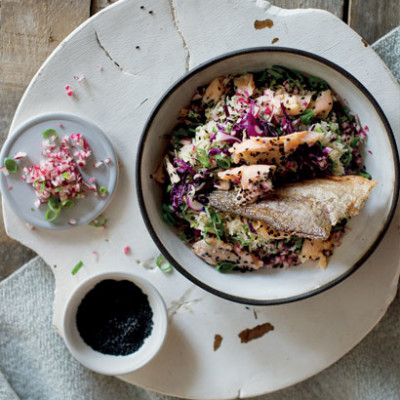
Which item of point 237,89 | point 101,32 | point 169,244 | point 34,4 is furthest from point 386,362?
point 34,4

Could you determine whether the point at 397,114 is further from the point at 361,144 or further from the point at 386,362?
the point at 386,362

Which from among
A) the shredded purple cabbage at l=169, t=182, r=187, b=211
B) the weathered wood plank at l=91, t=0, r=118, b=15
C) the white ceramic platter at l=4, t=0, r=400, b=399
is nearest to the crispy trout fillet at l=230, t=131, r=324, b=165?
the shredded purple cabbage at l=169, t=182, r=187, b=211

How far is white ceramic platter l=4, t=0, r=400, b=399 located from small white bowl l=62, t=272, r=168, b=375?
6cm

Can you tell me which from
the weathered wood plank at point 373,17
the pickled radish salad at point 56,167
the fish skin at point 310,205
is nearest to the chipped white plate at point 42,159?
the pickled radish salad at point 56,167

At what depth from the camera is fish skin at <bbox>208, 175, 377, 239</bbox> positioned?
1.70 m

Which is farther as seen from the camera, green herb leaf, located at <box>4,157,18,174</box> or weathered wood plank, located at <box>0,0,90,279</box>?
weathered wood plank, located at <box>0,0,90,279</box>

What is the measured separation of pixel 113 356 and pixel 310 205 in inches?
39.7

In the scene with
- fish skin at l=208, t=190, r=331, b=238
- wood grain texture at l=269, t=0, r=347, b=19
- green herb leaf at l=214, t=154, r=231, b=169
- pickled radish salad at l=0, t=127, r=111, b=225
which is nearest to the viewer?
fish skin at l=208, t=190, r=331, b=238

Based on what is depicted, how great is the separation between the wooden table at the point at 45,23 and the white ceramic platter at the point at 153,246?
1.03ft

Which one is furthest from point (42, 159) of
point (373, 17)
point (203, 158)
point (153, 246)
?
point (373, 17)

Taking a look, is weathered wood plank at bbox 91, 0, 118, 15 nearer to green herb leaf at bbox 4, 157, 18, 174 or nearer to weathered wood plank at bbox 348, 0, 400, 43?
green herb leaf at bbox 4, 157, 18, 174

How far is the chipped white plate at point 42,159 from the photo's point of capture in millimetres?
2033

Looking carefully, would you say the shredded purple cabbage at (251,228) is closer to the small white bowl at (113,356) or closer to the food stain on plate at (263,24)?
the small white bowl at (113,356)

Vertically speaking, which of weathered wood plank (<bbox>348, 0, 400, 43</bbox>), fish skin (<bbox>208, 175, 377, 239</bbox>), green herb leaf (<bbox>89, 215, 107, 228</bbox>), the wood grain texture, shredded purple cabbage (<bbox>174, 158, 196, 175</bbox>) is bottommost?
green herb leaf (<bbox>89, 215, 107, 228</bbox>)
